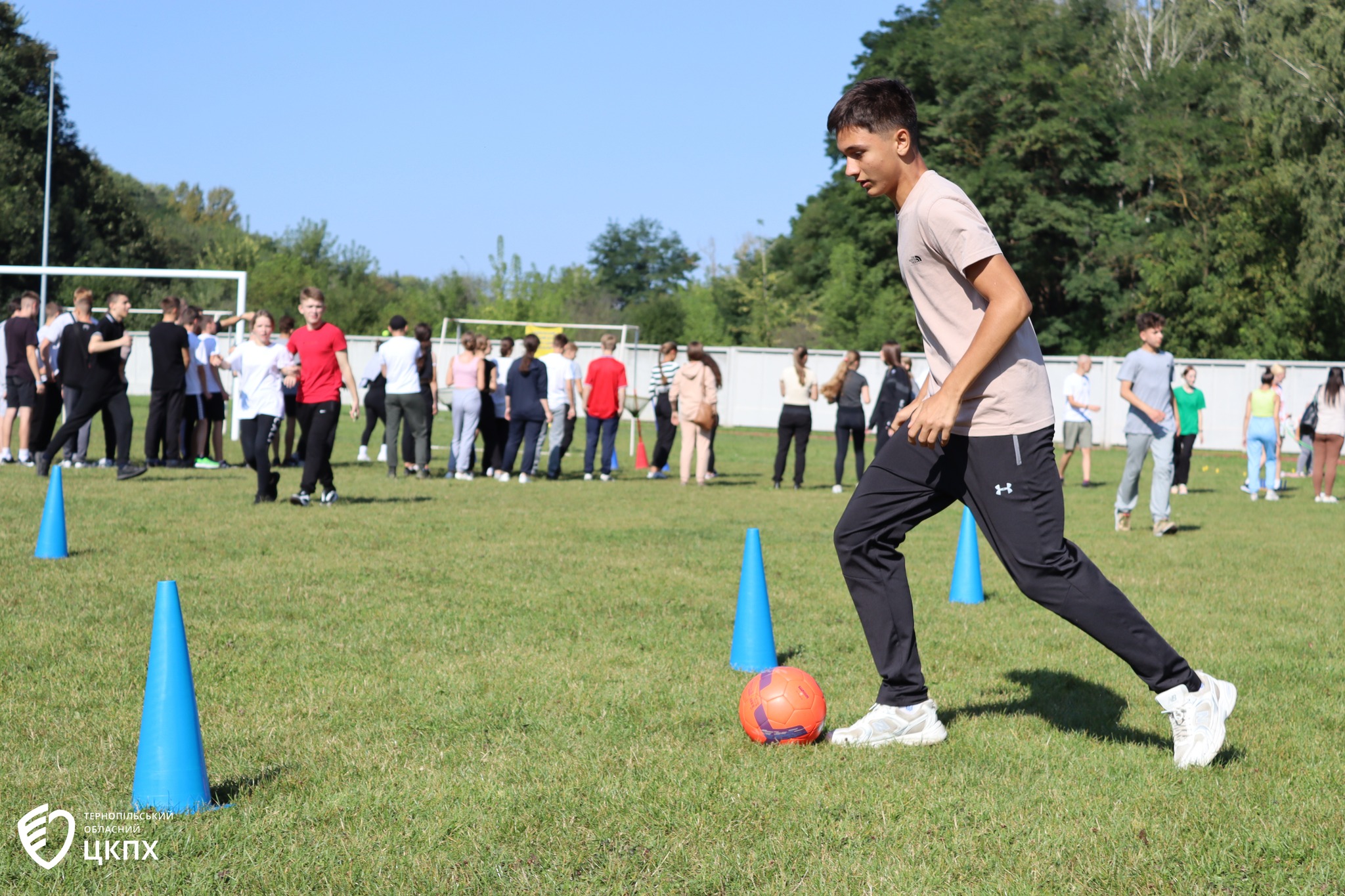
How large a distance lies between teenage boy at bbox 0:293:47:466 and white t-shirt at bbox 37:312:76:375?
25 cm

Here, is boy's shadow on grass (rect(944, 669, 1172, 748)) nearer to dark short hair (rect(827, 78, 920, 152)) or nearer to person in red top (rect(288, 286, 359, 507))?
dark short hair (rect(827, 78, 920, 152))

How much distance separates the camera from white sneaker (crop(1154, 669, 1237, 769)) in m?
4.19

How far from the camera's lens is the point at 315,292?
1154 cm

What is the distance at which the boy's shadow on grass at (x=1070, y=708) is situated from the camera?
4758 millimetres

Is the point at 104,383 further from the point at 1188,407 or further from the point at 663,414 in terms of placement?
the point at 1188,407

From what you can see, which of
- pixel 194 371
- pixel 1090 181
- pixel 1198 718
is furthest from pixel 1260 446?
pixel 1090 181

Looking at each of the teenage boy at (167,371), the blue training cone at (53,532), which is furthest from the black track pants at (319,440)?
the teenage boy at (167,371)

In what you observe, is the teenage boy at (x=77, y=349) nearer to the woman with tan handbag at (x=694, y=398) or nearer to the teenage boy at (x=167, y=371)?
the teenage boy at (x=167, y=371)

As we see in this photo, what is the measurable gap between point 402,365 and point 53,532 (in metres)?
7.35

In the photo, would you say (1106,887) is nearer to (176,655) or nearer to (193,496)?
(176,655)

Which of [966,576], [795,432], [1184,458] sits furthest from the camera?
[1184,458]

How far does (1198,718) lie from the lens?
13.8ft

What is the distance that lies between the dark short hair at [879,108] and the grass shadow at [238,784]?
2.98 metres

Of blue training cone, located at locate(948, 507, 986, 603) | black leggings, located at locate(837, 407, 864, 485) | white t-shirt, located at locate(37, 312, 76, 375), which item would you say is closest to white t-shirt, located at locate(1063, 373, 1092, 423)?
black leggings, located at locate(837, 407, 864, 485)
